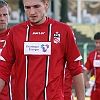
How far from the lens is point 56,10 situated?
110 ft

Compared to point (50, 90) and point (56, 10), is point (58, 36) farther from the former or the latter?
point (56, 10)

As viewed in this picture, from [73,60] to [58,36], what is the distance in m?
0.34

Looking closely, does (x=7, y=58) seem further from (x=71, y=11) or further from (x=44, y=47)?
(x=71, y=11)

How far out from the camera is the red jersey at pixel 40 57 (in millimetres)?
5750

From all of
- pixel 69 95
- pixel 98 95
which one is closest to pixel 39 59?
pixel 69 95

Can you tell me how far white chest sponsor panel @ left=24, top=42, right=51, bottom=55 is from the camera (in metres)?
Answer: 5.76

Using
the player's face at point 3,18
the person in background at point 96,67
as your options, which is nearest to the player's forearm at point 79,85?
the player's face at point 3,18

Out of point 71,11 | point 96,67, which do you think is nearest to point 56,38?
point 96,67

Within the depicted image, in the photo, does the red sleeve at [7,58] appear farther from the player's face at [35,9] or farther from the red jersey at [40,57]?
the player's face at [35,9]

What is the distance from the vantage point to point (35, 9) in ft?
18.7

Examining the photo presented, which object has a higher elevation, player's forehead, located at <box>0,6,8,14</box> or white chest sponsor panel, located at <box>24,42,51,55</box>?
player's forehead, located at <box>0,6,8,14</box>

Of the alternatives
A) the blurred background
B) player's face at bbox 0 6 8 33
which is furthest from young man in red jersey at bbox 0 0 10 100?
the blurred background

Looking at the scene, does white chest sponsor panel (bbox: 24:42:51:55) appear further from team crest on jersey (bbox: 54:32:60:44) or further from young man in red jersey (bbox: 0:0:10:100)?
young man in red jersey (bbox: 0:0:10:100)

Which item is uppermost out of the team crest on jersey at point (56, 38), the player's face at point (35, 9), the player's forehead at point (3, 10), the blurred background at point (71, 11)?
the player's face at point (35, 9)
